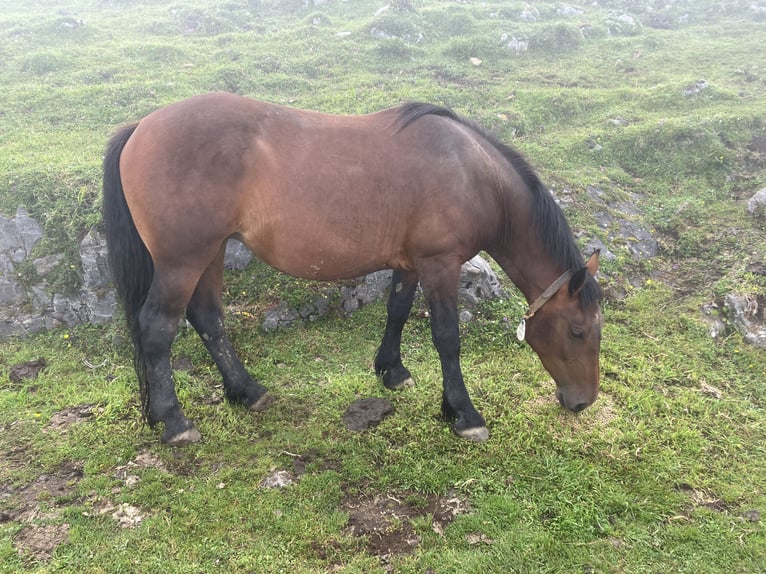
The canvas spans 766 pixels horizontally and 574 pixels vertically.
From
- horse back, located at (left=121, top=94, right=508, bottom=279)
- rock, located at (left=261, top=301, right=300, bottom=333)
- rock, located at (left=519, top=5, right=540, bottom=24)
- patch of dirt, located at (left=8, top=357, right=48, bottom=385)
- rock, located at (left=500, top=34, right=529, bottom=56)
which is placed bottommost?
patch of dirt, located at (left=8, top=357, right=48, bottom=385)

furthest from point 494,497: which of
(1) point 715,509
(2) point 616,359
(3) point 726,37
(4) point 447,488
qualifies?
(3) point 726,37

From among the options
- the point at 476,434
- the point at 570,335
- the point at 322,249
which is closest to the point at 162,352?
the point at 322,249

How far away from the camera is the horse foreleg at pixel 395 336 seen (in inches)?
183

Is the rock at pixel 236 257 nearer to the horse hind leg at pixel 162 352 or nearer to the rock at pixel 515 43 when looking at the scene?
the horse hind leg at pixel 162 352

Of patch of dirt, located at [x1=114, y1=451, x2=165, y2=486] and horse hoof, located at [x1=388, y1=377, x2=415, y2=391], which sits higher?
horse hoof, located at [x1=388, y1=377, x2=415, y2=391]

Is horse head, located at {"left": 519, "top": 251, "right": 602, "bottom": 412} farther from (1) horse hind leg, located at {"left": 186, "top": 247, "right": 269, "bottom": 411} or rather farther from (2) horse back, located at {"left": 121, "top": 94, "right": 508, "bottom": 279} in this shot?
(1) horse hind leg, located at {"left": 186, "top": 247, "right": 269, "bottom": 411}

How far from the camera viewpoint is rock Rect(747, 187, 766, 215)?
710 centimetres

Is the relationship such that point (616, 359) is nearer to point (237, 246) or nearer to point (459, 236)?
point (459, 236)

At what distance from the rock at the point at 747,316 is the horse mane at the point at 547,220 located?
2.76 metres

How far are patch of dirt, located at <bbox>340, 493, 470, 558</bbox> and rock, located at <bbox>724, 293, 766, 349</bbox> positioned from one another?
4.04 m

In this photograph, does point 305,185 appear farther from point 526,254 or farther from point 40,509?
point 40,509

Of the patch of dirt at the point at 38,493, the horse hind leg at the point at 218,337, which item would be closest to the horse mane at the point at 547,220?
the horse hind leg at the point at 218,337

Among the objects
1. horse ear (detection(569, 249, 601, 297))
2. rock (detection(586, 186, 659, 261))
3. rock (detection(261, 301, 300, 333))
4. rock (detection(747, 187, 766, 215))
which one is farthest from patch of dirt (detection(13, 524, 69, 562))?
rock (detection(747, 187, 766, 215))

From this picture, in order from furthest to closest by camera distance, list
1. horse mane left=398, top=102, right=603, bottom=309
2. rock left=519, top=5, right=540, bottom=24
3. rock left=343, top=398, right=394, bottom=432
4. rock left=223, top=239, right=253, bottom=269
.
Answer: rock left=519, top=5, right=540, bottom=24 < rock left=223, top=239, right=253, bottom=269 < rock left=343, top=398, right=394, bottom=432 < horse mane left=398, top=102, right=603, bottom=309
